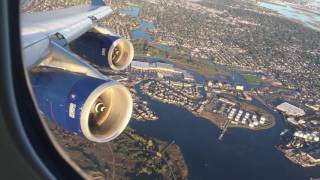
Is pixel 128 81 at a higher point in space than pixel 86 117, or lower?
Answer: lower

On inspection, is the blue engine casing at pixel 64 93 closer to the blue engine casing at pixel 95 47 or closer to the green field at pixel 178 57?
the blue engine casing at pixel 95 47

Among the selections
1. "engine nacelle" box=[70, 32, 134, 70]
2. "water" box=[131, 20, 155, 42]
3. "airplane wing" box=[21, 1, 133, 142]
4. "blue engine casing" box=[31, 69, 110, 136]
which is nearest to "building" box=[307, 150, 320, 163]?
"engine nacelle" box=[70, 32, 134, 70]

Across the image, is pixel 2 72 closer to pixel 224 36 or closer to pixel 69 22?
pixel 69 22

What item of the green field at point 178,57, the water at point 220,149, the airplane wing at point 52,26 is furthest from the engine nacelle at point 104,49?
the green field at point 178,57

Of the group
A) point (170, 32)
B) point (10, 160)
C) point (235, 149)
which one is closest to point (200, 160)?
point (235, 149)

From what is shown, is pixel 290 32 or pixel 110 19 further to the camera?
pixel 290 32

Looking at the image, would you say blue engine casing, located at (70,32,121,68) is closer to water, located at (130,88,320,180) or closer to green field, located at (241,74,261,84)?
water, located at (130,88,320,180)
